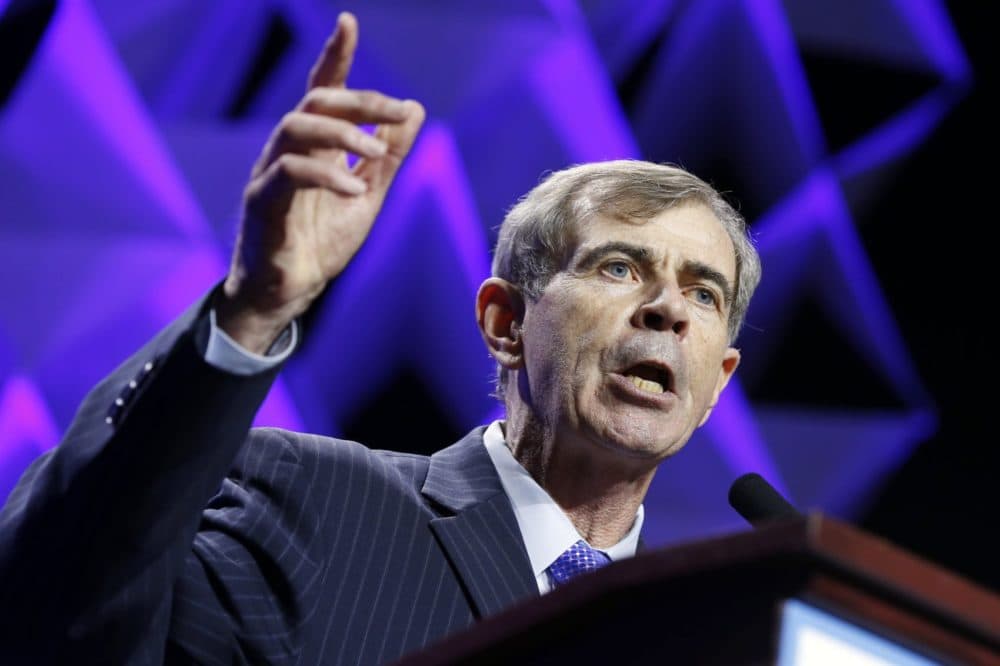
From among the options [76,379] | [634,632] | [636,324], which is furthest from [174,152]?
[634,632]

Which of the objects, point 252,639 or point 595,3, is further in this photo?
point 595,3

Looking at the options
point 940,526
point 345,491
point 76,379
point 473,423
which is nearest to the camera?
point 345,491

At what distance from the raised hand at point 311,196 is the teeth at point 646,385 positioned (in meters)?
0.73

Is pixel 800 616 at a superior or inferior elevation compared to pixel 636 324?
inferior

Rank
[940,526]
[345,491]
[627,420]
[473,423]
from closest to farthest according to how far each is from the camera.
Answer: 1. [345,491]
2. [627,420]
3. [473,423]
4. [940,526]

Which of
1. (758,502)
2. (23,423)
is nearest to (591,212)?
(758,502)

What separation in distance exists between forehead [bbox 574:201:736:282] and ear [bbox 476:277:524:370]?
15cm

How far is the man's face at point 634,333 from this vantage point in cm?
172

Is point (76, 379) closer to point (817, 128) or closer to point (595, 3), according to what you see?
point (595, 3)

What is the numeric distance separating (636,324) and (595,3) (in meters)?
1.82

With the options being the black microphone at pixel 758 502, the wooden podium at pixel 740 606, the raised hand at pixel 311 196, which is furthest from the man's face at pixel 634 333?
the wooden podium at pixel 740 606

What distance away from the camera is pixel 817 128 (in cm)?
361

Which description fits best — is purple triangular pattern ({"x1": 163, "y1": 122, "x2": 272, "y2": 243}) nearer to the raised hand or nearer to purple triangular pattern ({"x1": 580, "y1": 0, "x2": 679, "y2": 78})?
purple triangular pattern ({"x1": 580, "y1": 0, "x2": 679, "y2": 78})

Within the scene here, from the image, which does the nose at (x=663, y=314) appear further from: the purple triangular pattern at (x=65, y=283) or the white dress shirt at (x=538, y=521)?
the purple triangular pattern at (x=65, y=283)
